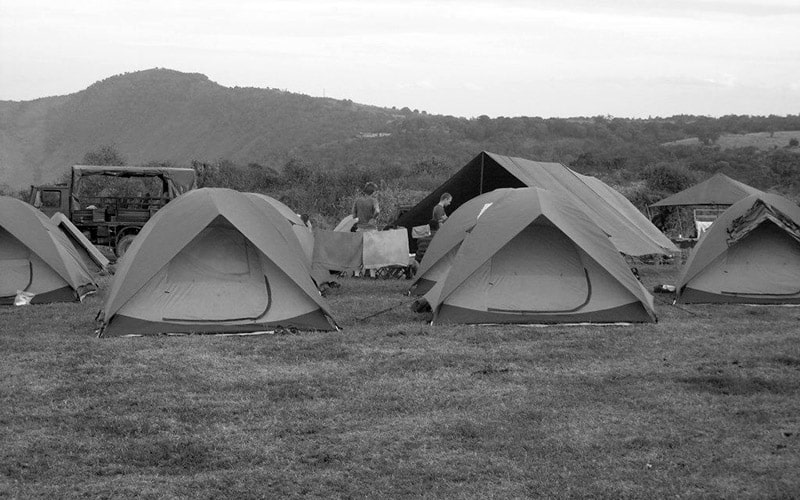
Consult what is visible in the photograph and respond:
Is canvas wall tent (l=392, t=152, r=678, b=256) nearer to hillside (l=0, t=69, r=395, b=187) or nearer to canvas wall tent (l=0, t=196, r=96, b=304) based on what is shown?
canvas wall tent (l=0, t=196, r=96, b=304)

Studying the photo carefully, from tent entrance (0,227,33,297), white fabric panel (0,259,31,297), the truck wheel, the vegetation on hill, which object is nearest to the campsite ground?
white fabric panel (0,259,31,297)

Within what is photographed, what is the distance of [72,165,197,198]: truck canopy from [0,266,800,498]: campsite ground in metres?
10.2

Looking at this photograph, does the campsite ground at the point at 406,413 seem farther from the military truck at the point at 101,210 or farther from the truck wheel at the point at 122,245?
the military truck at the point at 101,210

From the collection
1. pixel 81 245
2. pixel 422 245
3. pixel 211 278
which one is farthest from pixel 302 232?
pixel 211 278

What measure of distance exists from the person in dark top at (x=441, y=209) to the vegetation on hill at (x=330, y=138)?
20966 mm

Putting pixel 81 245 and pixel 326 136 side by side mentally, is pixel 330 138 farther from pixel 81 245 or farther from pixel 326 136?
pixel 81 245

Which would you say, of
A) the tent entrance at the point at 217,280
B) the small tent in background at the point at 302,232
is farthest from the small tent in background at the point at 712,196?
the tent entrance at the point at 217,280

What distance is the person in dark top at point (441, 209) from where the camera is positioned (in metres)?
14.5

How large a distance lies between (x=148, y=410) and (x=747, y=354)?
17.4 ft

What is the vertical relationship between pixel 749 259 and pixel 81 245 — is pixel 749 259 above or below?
above

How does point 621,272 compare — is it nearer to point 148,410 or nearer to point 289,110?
point 148,410

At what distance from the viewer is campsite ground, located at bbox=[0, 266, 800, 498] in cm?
507

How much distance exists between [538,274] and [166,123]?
5811 cm

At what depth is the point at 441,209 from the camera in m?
14.5
